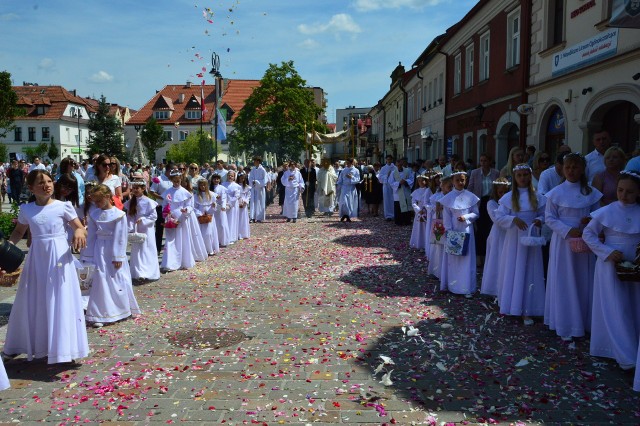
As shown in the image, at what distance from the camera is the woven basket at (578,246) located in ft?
19.0

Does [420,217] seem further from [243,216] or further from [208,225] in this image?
[243,216]

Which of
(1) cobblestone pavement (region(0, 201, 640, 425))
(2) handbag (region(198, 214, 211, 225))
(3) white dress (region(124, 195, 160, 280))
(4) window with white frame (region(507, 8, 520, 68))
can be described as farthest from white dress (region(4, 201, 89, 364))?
(4) window with white frame (region(507, 8, 520, 68))

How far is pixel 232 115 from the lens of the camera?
→ 80062 mm

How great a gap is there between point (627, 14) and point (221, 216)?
902cm

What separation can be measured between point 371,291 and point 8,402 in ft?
17.1

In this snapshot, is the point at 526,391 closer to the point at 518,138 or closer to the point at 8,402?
the point at 8,402

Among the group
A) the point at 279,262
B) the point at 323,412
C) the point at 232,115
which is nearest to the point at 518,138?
the point at 279,262

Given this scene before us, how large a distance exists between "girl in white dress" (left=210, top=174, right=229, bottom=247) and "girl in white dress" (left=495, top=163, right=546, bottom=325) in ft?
25.4

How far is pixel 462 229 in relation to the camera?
26.8 ft

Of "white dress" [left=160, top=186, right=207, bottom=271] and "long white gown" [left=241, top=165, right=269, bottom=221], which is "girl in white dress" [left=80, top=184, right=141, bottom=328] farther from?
"long white gown" [left=241, top=165, right=269, bottom=221]

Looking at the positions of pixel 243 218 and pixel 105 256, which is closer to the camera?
pixel 105 256

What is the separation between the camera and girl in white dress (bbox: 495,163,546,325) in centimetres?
677

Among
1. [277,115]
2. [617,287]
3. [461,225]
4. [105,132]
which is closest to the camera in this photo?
[617,287]

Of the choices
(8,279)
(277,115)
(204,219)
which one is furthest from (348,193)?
(277,115)
